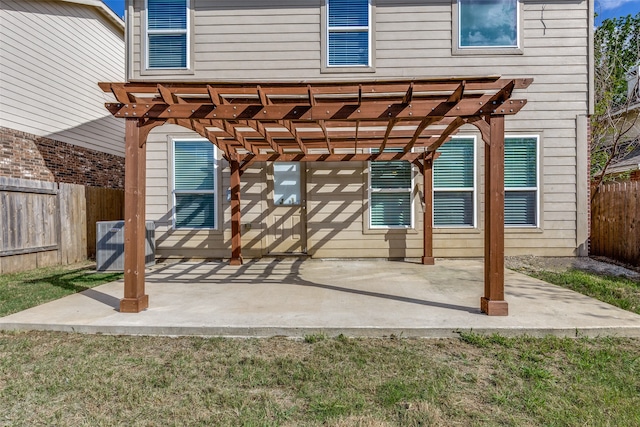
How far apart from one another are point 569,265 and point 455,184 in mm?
2400

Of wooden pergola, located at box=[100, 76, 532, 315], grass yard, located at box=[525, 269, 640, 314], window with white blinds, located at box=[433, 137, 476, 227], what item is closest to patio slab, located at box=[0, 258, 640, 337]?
grass yard, located at box=[525, 269, 640, 314]

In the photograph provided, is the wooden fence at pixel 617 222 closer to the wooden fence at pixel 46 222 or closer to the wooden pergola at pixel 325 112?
the wooden pergola at pixel 325 112

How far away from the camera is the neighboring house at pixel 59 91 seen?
705 centimetres

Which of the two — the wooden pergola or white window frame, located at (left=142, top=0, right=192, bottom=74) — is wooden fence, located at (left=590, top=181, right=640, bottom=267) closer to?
the wooden pergola

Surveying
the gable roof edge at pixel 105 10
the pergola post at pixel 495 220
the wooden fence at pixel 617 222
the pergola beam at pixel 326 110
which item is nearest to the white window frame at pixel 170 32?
the gable roof edge at pixel 105 10

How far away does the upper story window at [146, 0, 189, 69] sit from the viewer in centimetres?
668

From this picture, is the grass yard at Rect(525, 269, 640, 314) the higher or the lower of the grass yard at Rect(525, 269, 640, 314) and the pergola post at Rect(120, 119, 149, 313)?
the lower

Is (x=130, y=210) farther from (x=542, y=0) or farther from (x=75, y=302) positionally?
(x=542, y=0)

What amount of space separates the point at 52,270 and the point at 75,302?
295 cm

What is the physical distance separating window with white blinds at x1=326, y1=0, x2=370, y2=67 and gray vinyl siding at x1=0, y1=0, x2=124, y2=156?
21.2ft

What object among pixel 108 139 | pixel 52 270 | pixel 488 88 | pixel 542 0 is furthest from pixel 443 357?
pixel 108 139

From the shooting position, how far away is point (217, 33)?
6.67m

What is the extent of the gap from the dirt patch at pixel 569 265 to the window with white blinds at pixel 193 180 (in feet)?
18.7

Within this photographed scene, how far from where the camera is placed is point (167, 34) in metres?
6.71
